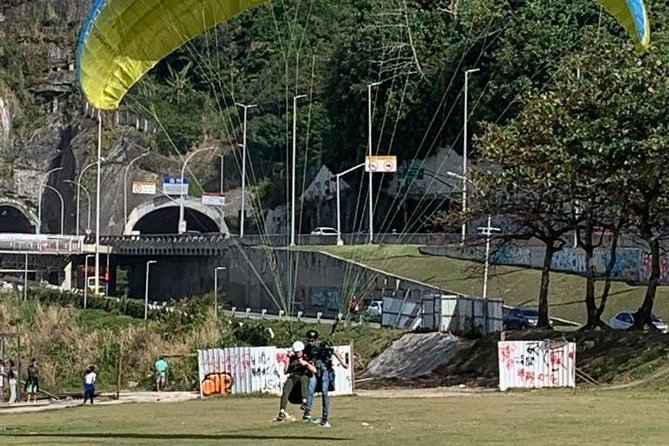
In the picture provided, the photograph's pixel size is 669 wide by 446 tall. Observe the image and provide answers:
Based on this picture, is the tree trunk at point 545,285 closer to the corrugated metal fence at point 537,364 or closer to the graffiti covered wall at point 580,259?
the graffiti covered wall at point 580,259

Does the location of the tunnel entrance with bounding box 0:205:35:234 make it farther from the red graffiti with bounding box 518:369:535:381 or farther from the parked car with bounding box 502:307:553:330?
the red graffiti with bounding box 518:369:535:381

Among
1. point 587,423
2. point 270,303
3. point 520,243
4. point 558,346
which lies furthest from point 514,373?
point 270,303

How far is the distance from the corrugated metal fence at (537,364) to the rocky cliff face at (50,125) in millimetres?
91700

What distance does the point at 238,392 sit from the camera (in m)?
32.6

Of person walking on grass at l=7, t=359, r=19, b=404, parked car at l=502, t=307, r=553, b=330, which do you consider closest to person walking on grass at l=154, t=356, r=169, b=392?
person walking on grass at l=7, t=359, r=19, b=404

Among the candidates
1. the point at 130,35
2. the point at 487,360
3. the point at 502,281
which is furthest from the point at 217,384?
the point at 502,281

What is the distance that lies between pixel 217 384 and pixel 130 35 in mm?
15877

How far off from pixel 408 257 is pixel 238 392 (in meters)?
36.2

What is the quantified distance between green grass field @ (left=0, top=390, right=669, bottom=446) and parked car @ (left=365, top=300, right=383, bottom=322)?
90.8 ft

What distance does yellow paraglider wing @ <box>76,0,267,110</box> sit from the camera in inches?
724

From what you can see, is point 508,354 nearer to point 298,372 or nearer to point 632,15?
point 298,372

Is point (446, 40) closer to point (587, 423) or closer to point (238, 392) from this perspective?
point (238, 392)

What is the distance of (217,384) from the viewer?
1307 inches

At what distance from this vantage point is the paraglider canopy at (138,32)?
18.2 meters
